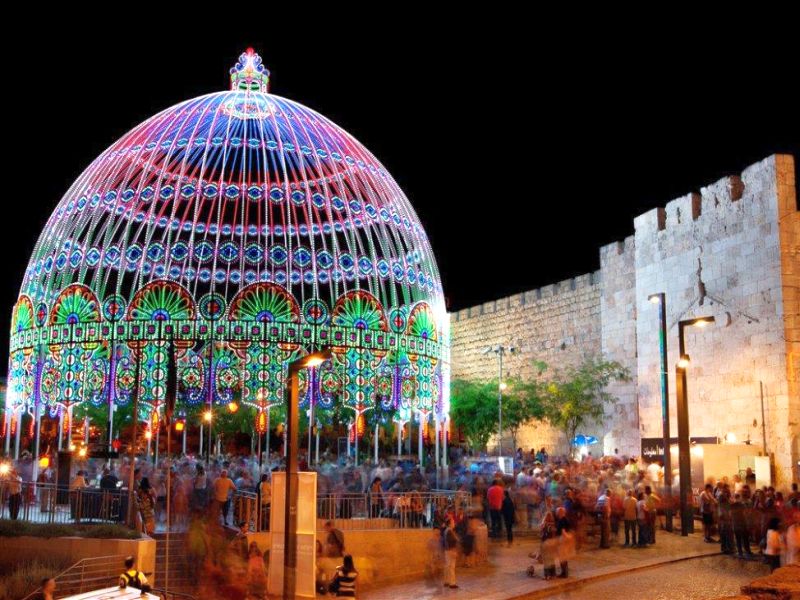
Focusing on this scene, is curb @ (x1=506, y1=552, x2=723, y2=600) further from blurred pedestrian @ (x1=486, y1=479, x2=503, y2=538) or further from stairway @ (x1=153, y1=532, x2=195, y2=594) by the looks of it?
stairway @ (x1=153, y1=532, x2=195, y2=594)

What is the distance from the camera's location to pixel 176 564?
15.7 metres

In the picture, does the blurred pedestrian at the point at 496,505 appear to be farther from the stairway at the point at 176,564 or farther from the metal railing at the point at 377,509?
the stairway at the point at 176,564

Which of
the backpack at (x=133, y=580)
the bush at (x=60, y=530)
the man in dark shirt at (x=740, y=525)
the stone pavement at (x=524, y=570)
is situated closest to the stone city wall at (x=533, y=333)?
the stone pavement at (x=524, y=570)

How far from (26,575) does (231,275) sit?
7227 millimetres

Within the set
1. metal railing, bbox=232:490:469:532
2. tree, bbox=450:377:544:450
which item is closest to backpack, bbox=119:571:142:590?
metal railing, bbox=232:490:469:532

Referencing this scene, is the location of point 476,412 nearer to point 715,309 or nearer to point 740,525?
point 715,309

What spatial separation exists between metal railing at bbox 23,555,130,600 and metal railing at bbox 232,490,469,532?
2883 millimetres

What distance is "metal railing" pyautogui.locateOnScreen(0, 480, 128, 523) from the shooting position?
15820mm

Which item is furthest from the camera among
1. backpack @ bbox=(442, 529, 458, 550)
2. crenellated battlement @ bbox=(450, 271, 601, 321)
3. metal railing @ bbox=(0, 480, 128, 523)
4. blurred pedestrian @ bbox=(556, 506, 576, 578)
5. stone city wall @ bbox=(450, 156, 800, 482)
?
crenellated battlement @ bbox=(450, 271, 601, 321)

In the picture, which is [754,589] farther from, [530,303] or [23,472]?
[530,303]

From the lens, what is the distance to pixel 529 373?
39219 mm

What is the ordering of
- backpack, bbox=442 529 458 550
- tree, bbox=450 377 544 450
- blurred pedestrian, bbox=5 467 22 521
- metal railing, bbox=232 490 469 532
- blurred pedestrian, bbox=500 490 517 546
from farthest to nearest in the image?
tree, bbox=450 377 544 450
blurred pedestrian, bbox=500 490 517 546
metal railing, bbox=232 490 469 532
blurred pedestrian, bbox=5 467 22 521
backpack, bbox=442 529 458 550

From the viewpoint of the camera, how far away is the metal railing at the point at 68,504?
51.9ft

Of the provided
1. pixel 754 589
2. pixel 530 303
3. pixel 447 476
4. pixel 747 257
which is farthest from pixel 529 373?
pixel 754 589
